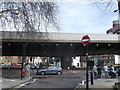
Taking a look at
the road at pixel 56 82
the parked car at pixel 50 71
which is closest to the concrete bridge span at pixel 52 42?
the road at pixel 56 82

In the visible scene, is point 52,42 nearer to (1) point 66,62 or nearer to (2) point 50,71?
(2) point 50,71

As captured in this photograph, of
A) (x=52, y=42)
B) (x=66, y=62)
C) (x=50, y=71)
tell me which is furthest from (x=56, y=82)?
(x=66, y=62)

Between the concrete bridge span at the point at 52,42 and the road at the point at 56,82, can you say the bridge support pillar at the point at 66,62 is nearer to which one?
the concrete bridge span at the point at 52,42

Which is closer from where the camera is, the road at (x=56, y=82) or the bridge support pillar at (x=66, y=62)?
the road at (x=56, y=82)

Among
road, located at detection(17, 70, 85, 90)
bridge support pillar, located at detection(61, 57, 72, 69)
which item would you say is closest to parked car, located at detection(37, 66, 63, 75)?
road, located at detection(17, 70, 85, 90)

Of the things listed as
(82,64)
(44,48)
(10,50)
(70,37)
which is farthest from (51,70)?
(82,64)

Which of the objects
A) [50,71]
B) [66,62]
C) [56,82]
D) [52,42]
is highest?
[52,42]

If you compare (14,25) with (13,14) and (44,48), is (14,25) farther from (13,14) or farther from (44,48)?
(44,48)

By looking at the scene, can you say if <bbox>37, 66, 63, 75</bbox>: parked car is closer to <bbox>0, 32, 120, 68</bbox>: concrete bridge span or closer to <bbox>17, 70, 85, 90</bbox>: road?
<bbox>0, 32, 120, 68</bbox>: concrete bridge span

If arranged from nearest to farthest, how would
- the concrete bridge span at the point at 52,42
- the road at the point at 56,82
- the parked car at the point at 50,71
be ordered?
the concrete bridge span at the point at 52,42, the road at the point at 56,82, the parked car at the point at 50,71

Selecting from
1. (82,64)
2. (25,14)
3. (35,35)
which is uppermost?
(25,14)

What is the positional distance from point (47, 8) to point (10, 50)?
4295 centimetres

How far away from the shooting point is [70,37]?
38375 millimetres

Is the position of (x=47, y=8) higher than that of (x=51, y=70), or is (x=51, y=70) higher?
(x=47, y=8)
